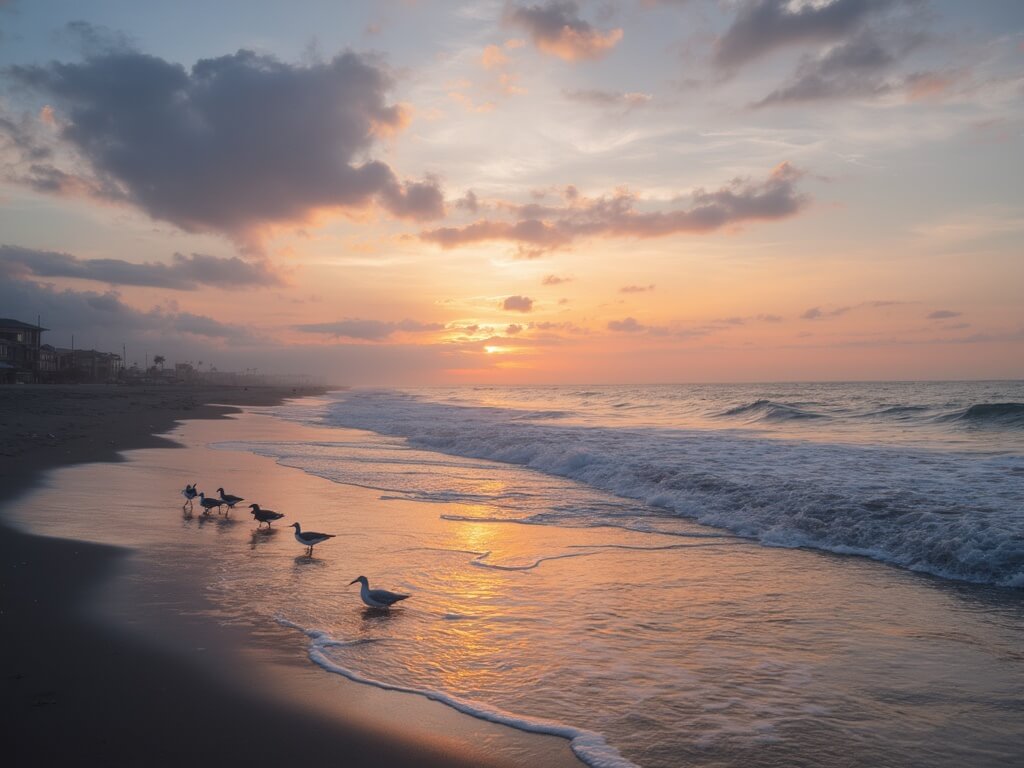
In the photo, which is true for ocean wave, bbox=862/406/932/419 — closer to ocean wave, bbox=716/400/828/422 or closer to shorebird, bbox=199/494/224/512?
ocean wave, bbox=716/400/828/422

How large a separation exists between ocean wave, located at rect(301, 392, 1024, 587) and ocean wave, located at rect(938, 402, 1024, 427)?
12.3 metres

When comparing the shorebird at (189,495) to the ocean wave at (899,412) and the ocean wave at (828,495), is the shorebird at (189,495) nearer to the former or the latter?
the ocean wave at (828,495)

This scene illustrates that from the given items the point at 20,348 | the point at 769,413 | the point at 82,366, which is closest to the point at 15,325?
the point at 20,348

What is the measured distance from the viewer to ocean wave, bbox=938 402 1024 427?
29.8m

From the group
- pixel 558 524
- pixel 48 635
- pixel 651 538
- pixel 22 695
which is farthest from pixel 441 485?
pixel 22 695

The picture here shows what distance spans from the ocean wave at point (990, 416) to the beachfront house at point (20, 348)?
3628 inches

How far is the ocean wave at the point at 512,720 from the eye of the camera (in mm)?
4629

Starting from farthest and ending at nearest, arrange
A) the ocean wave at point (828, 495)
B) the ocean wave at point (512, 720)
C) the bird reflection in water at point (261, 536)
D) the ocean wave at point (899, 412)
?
1. the ocean wave at point (899, 412)
2. the bird reflection in water at point (261, 536)
3. the ocean wave at point (828, 495)
4. the ocean wave at point (512, 720)

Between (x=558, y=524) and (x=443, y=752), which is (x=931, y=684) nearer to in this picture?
(x=443, y=752)

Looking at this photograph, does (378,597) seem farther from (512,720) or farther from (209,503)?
(209,503)

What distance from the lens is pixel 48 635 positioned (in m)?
6.42

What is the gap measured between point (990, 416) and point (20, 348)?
101m

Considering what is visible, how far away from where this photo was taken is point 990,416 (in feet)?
106

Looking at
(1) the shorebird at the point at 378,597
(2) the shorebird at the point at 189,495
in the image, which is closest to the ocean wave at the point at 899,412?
(2) the shorebird at the point at 189,495
